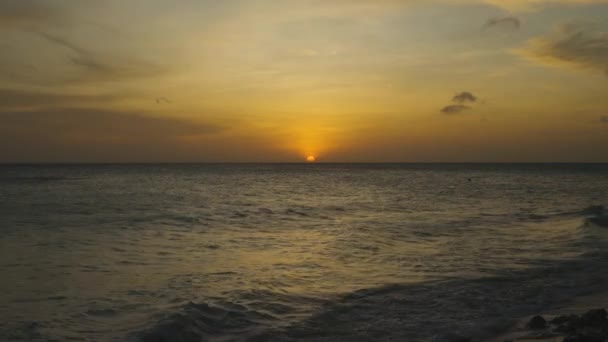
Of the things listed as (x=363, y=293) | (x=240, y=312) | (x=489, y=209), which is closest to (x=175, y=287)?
(x=240, y=312)

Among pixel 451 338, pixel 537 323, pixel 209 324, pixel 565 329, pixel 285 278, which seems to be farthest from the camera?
pixel 285 278

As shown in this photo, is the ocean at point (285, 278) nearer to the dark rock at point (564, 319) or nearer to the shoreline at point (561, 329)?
the shoreline at point (561, 329)

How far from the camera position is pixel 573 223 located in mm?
26734

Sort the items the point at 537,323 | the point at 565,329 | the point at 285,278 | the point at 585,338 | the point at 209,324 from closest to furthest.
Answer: the point at 585,338
the point at 565,329
the point at 537,323
the point at 209,324
the point at 285,278

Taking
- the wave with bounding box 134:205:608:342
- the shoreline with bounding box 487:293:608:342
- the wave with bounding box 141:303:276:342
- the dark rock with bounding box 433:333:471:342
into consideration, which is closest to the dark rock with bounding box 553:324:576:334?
the shoreline with bounding box 487:293:608:342

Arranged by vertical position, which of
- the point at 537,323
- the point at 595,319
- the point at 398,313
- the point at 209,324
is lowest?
the point at 209,324

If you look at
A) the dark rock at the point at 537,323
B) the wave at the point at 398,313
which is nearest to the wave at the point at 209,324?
the wave at the point at 398,313

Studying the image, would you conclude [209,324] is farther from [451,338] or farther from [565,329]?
[565,329]

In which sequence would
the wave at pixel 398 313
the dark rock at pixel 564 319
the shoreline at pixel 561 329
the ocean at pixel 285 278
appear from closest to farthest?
the shoreline at pixel 561 329 → the dark rock at pixel 564 319 → the wave at pixel 398 313 → the ocean at pixel 285 278

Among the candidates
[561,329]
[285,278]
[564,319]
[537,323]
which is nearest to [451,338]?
[537,323]

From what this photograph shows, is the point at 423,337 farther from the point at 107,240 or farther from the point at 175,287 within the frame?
the point at 107,240

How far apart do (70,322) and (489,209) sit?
105 ft

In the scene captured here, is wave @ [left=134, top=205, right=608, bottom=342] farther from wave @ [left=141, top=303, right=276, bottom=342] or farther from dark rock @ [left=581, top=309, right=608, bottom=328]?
dark rock @ [left=581, top=309, right=608, bottom=328]

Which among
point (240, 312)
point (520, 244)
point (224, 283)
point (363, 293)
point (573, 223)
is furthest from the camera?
point (573, 223)
